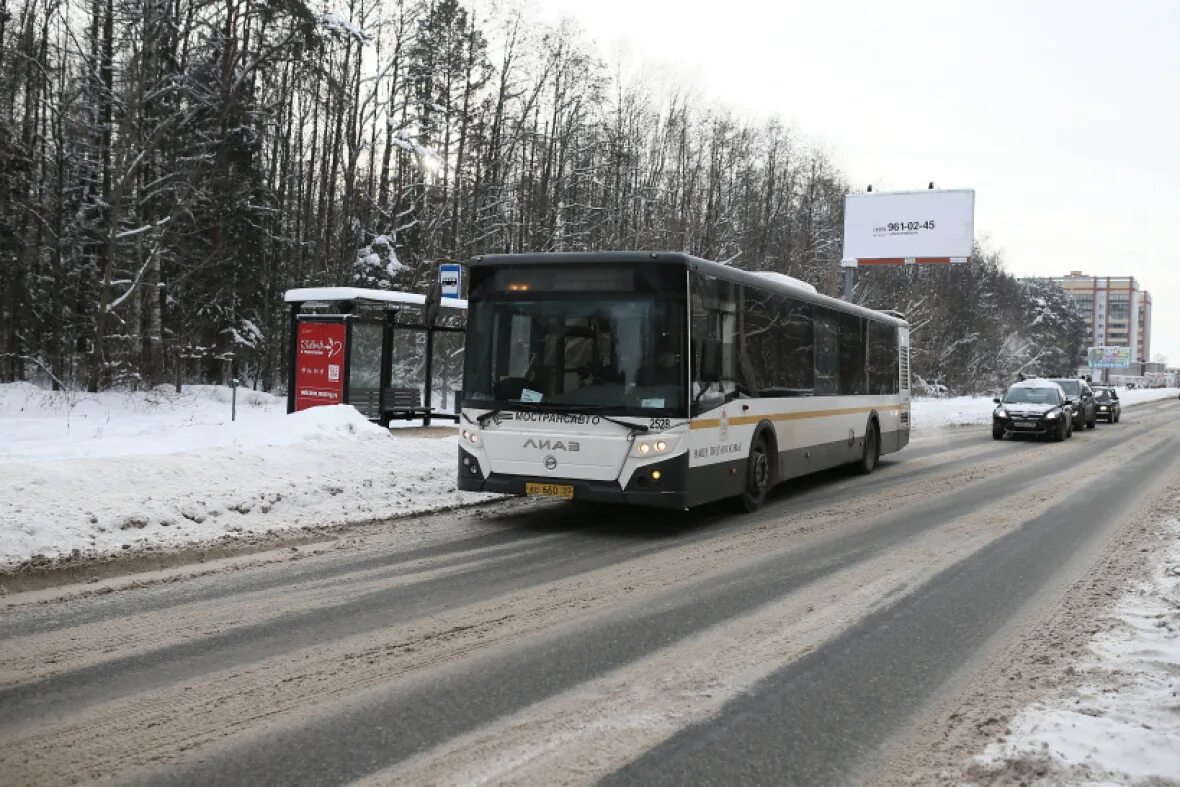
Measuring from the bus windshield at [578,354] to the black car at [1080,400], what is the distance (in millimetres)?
25260

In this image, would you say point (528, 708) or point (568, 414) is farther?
point (568, 414)

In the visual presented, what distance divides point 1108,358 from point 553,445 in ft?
417

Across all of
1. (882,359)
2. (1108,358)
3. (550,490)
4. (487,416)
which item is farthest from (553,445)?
(1108,358)

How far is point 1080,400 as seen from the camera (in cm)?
3138

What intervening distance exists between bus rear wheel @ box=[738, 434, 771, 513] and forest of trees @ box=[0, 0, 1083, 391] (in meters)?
17.2

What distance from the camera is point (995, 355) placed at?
6662cm

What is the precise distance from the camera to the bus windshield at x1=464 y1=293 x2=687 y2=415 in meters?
9.23

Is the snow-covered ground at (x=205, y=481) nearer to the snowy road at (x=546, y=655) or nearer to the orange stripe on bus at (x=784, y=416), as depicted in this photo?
the snowy road at (x=546, y=655)

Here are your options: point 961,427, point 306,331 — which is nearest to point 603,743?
point 306,331

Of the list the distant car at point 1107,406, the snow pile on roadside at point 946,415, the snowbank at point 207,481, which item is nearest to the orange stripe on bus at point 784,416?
the snowbank at point 207,481

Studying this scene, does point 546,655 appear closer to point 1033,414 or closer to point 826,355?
point 826,355

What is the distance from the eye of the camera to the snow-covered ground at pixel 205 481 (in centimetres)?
799

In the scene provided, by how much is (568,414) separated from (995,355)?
64.4m

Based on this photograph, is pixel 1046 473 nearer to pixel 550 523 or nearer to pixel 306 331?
pixel 550 523
